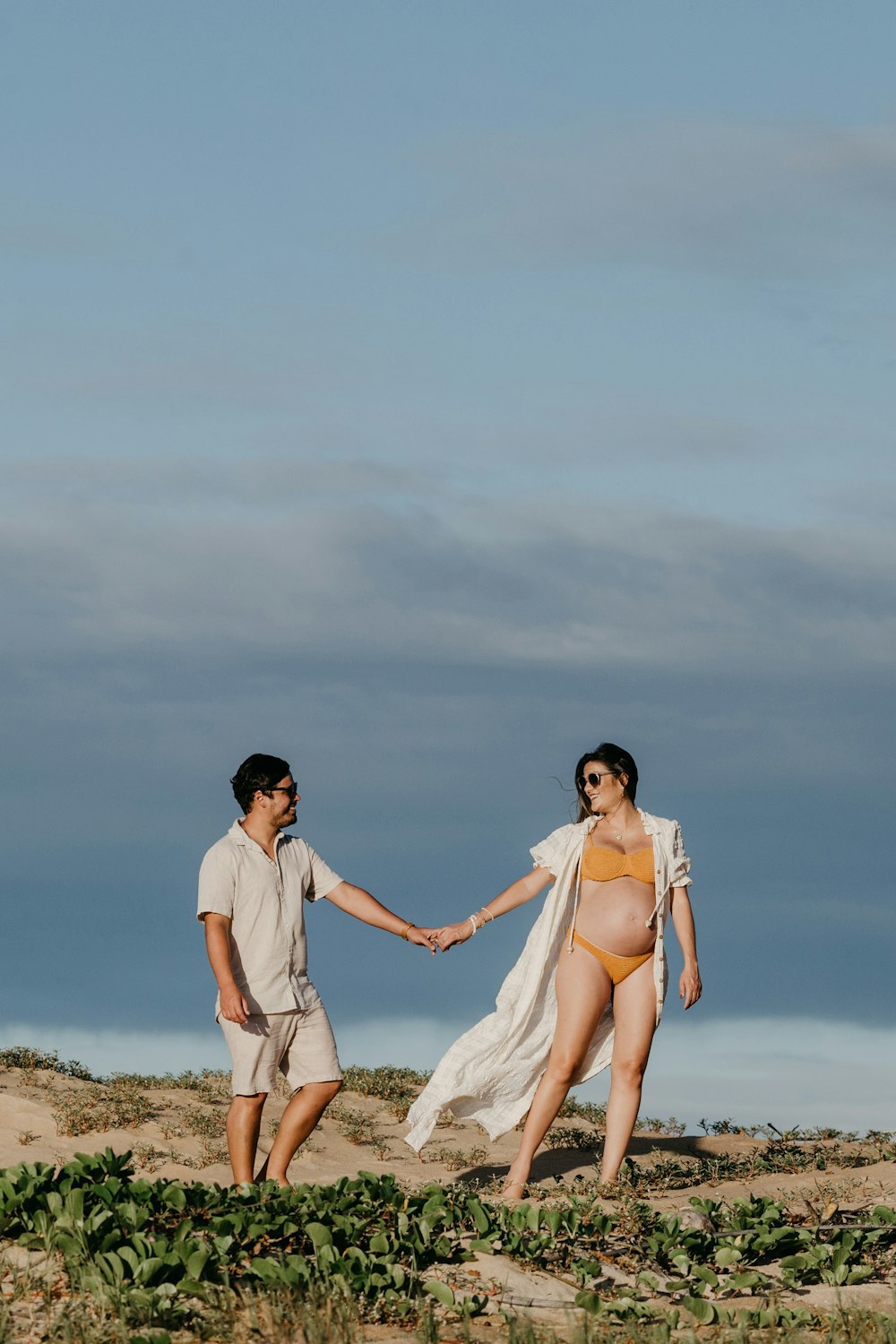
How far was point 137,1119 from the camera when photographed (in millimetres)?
11539

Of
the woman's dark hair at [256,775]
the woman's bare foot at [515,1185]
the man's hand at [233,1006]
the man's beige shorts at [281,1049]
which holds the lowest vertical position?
the woman's bare foot at [515,1185]

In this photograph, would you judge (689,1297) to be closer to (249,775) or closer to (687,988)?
(687,988)

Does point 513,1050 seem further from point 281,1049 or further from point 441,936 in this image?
point 281,1049

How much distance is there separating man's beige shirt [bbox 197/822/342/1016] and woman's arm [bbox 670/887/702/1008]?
2.20 m

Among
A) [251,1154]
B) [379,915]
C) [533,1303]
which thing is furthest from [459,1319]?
[379,915]

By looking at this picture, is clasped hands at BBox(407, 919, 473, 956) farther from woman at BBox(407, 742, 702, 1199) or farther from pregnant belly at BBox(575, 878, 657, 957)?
pregnant belly at BBox(575, 878, 657, 957)

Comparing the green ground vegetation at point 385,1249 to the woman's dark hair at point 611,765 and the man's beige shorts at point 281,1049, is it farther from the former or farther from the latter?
the woman's dark hair at point 611,765

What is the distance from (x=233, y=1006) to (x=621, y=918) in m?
2.41

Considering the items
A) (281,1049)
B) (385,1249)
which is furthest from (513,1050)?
(385,1249)

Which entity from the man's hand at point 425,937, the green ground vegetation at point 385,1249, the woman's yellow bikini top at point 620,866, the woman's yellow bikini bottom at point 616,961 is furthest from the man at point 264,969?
the woman's yellow bikini top at point 620,866

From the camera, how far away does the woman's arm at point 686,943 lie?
362 inches

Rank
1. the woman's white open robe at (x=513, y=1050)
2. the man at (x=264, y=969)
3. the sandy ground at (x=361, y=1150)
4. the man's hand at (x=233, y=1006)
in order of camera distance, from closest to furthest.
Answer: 1. the man's hand at (x=233, y=1006)
2. the man at (x=264, y=969)
3. the woman's white open robe at (x=513, y=1050)
4. the sandy ground at (x=361, y=1150)

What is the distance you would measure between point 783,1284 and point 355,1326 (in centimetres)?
232

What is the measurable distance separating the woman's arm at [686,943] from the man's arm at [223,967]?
2601 millimetres
